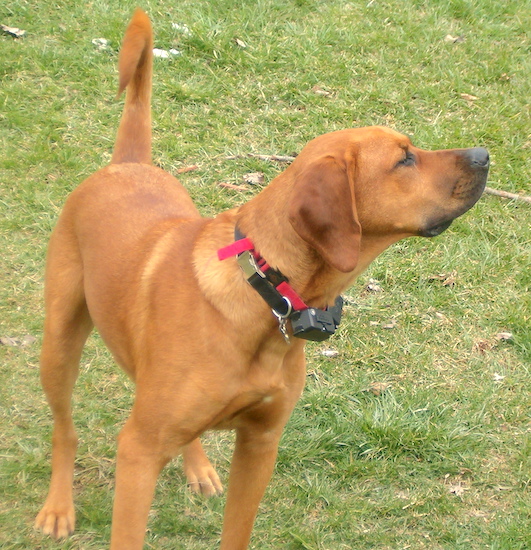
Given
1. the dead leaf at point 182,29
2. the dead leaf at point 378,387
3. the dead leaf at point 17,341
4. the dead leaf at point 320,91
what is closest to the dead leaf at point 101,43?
the dead leaf at point 182,29

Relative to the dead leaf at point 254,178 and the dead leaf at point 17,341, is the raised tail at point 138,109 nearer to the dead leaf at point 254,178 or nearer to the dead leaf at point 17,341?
the dead leaf at point 17,341

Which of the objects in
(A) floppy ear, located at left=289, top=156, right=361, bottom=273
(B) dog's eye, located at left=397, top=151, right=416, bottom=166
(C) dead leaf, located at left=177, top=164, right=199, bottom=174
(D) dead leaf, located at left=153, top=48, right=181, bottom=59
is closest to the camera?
(A) floppy ear, located at left=289, top=156, right=361, bottom=273

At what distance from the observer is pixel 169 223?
3719 millimetres

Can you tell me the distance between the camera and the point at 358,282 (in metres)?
5.62

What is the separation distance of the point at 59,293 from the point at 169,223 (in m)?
0.66

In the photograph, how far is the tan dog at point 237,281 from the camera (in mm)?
3047

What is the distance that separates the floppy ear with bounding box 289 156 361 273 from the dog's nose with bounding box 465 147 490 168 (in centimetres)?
69

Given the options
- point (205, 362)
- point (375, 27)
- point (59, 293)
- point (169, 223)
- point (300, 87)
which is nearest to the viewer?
point (205, 362)

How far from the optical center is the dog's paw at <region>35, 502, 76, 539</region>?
402 cm

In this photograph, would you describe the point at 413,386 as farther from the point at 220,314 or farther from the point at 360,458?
the point at 220,314

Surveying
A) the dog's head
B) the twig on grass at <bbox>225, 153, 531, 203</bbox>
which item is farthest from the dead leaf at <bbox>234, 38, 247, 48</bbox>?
the dog's head

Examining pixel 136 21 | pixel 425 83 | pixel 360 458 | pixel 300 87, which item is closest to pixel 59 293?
pixel 136 21

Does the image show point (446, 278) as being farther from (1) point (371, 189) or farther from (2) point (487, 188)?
(1) point (371, 189)

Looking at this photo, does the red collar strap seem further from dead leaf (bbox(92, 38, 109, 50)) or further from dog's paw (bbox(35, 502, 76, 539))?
dead leaf (bbox(92, 38, 109, 50))
